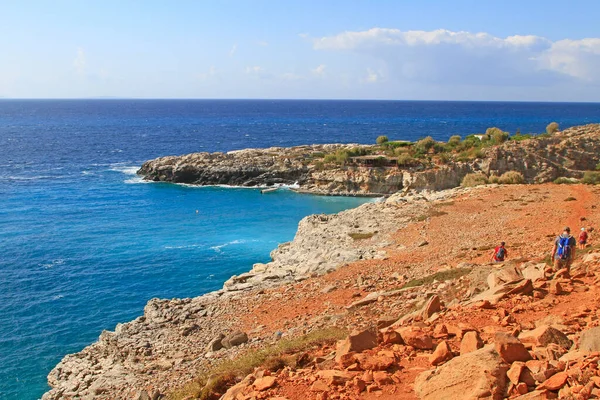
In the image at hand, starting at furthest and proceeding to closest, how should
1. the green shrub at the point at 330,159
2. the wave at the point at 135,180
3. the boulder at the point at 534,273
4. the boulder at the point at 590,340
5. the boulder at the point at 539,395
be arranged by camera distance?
1. the wave at the point at 135,180
2. the green shrub at the point at 330,159
3. the boulder at the point at 534,273
4. the boulder at the point at 590,340
5. the boulder at the point at 539,395

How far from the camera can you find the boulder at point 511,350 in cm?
909

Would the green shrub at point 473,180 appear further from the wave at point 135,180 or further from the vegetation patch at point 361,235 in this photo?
the wave at point 135,180

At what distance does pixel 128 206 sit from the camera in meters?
56.7

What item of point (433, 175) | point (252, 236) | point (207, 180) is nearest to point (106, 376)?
point (252, 236)

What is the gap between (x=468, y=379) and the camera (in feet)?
28.8

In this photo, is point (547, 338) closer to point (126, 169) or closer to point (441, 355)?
point (441, 355)

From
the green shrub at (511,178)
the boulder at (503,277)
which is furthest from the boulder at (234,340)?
the green shrub at (511,178)

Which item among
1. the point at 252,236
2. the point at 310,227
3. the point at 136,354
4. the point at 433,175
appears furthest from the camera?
the point at 433,175

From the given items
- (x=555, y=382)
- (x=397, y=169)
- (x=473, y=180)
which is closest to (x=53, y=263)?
(x=555, y=382)

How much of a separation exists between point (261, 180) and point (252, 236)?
88.8ft

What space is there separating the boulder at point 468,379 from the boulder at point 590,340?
1.53 m

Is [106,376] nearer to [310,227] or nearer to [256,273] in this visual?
[256,273]

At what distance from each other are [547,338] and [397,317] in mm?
6263

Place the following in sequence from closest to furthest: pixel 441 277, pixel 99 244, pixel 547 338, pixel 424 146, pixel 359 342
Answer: pixel 547 338
pixel 359 342
pixel 441 277
pixel 99 244
pixel 424 146
